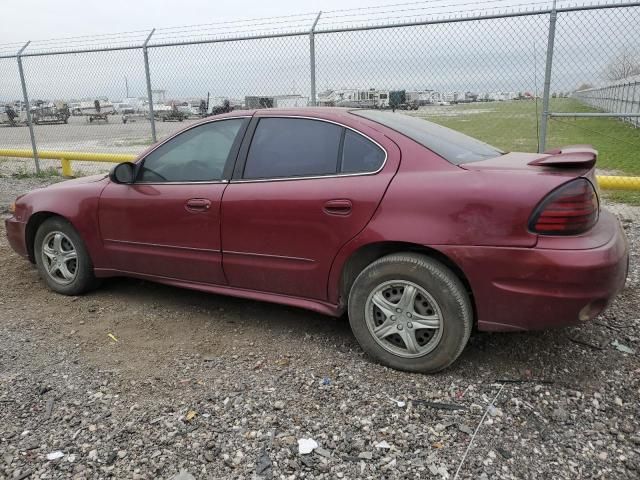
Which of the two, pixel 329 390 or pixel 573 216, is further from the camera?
pixel 329 390

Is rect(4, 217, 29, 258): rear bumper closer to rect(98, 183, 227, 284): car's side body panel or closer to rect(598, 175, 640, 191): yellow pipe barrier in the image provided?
rect(98, 183, 227, 284): car's side body panel

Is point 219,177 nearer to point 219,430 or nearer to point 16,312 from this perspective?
point 219,430

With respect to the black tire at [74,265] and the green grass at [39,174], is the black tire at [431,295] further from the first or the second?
the green grass at [39,174]

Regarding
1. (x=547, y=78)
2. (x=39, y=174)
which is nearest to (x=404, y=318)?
(x=547, y=78)

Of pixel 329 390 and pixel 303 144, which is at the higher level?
pixel 303 144

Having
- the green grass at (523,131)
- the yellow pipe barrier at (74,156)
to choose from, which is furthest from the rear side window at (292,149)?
the yellow pipe barrier at (74,156)

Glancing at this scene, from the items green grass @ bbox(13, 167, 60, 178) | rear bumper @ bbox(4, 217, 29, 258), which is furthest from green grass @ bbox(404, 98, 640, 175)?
green grass @ bbox(13, 167, 60, 178)

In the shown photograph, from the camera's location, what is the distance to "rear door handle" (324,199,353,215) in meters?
3.22

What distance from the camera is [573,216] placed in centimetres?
276

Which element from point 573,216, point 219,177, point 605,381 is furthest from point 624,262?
point 219,177

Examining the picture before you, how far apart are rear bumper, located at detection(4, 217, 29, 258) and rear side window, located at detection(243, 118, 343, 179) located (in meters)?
2.36

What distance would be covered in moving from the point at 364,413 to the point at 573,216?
1.48 meters

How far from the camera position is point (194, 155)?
397 centimetres

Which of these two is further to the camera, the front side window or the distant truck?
the distant truck
